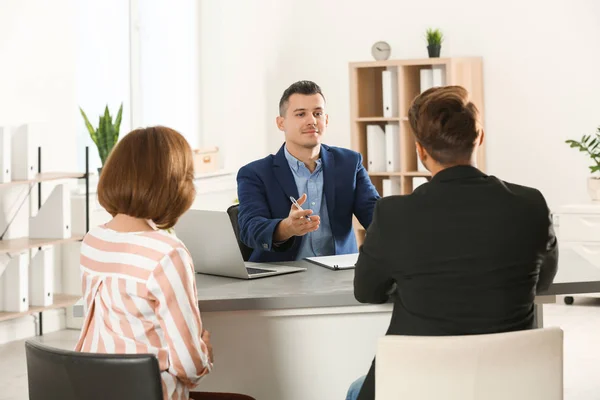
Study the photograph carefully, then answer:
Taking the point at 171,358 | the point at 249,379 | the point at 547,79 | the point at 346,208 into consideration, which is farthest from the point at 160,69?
the point at 171,358

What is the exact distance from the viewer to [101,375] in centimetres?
182

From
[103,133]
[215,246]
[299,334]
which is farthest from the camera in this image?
[103,133]

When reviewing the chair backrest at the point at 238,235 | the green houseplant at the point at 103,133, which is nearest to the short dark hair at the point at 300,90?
the chair backrest at the point at 238,235

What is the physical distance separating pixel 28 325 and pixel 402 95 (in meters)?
2.89

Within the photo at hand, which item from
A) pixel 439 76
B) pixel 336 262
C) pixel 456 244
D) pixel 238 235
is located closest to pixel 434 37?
pixel 439 76

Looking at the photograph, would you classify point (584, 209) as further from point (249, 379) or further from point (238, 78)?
point (249, 379)

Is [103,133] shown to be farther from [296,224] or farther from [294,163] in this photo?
[296,224]

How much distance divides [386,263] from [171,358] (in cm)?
49

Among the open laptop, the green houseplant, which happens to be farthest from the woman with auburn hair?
the green houseplant

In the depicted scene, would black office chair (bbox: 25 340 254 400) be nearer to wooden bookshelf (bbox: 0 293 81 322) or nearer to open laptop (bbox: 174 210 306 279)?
open laptop (bbox: 174 210 306 279)

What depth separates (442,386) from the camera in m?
1.81

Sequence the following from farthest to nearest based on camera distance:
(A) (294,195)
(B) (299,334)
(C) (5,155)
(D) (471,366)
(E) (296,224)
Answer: (C) (5,155) < (A) (294,195) < (E) (296,224) < (B) (299,334) < (D) (471,366)

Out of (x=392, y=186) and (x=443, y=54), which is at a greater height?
(x=443, y=54)

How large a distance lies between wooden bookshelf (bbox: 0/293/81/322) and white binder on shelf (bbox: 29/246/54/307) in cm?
4
